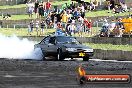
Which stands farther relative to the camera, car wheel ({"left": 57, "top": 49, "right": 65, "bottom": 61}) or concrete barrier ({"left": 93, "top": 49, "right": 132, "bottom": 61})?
concrete barrier ({"left": 93, "top": 49, "right": 132, "bottom": 61})

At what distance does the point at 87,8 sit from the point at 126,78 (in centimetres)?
3301

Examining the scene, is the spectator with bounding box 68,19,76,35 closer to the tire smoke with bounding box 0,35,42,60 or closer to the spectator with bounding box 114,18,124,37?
the tire smoke with bounding box 0,35,42,60

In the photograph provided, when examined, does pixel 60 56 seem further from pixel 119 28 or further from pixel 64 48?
pixel 119 28

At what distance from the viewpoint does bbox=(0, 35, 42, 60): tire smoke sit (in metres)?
31.4

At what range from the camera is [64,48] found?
29219 millimetres

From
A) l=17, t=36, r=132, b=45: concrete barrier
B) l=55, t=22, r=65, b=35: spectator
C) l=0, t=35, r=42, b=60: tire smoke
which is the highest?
l=55, t=22, r=65, b=35: spectator

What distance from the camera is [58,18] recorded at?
39.9m

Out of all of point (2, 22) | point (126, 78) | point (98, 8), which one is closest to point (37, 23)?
point (98, 8)

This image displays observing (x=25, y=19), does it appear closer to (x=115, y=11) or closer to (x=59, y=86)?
(x=115, y=11)

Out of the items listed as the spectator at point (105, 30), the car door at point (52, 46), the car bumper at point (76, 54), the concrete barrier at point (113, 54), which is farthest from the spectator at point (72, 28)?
the car bumper at point (76, 54)

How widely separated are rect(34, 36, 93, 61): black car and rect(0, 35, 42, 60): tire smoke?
1.81 ft

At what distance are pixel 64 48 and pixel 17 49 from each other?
6.73 meters

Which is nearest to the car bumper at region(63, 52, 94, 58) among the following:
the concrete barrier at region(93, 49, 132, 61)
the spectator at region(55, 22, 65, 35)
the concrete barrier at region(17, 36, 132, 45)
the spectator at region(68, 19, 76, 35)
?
the concrete barrier at region(93, 49, 132, 61)

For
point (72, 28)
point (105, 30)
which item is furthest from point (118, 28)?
point (72, 28)
